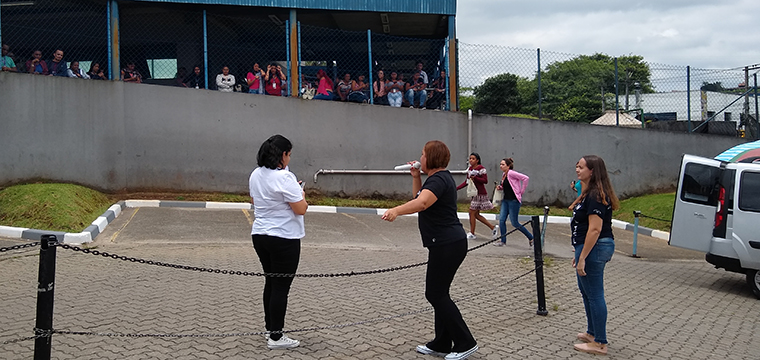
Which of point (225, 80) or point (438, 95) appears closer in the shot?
point (225, 80)

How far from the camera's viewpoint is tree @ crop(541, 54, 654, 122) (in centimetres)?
1691

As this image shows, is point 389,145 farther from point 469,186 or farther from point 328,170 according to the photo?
point 469,186

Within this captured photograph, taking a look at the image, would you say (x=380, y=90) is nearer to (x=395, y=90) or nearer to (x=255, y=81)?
(x=395, y=90)

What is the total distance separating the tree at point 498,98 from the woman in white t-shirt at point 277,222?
41.9 feet

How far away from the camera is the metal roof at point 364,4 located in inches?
616

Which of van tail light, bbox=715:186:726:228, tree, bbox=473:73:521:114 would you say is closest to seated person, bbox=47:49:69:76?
tree, bbox=473:73:521:114

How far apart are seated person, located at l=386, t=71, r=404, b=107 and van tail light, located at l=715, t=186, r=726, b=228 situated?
8797 millimetres

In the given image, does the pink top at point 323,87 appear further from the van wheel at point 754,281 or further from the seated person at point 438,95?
the van wheel at point 754,281

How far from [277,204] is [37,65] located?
11.6 meters

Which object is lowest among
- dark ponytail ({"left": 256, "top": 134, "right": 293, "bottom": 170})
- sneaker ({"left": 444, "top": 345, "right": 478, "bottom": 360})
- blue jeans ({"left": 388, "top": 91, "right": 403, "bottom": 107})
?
sneaker ({"left": 444, "top": 345, "right": 478, "bottom": 360})

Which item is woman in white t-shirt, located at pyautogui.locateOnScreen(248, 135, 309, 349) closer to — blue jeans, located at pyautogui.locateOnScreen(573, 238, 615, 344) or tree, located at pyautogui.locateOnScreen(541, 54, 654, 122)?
blue jeans, located at pyautogui.locateOnScreen(573, 238, 615, 344)

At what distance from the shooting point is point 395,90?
1627 cm

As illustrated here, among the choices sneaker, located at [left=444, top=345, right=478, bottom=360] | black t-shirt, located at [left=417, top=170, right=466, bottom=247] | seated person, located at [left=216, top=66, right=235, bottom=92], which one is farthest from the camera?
seated person, located at [left=216, top=66, right=235, bottom=92]

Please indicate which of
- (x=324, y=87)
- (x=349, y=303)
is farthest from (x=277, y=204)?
(x=324, y=87)
